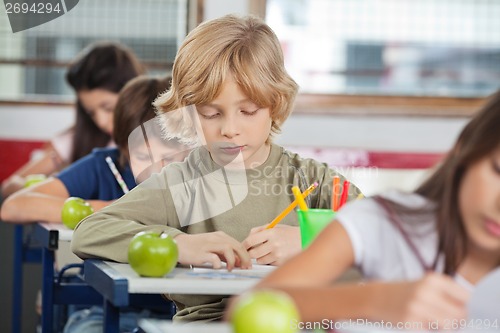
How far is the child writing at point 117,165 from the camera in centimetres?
248

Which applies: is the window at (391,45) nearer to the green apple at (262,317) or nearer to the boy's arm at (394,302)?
the boy's arm at (394,302)

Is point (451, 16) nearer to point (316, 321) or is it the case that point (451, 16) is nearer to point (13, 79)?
point (13, 79)

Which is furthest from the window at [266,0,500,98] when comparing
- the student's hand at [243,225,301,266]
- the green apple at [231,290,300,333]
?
the green apple at [231,290,300,333]

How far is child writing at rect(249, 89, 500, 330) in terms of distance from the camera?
99 cm

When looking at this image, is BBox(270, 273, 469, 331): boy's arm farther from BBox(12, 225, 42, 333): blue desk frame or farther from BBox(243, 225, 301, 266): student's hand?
BBox(12, 225, 42, 333): blue desk frame

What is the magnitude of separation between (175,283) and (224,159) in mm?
557

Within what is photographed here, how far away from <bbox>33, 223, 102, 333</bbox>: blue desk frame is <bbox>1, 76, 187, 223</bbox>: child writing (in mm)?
85

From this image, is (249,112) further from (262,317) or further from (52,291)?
(262,317)

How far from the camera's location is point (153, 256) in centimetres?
149

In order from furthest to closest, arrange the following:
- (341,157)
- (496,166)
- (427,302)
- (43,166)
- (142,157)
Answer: (341,157)
(43,166)
(142,157)
(496,166)
(427,302)

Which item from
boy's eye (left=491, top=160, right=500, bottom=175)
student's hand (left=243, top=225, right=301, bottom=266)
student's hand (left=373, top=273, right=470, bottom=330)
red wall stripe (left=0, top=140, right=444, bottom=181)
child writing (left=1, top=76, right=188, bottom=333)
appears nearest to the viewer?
student's hand (left=373, top=273, right=470, bottom=330)

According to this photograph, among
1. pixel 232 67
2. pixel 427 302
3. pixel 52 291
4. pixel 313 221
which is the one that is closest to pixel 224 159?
pixel 232 67

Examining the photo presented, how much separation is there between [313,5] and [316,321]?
3747 mm

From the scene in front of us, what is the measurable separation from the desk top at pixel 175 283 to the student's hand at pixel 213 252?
0.03 metres
